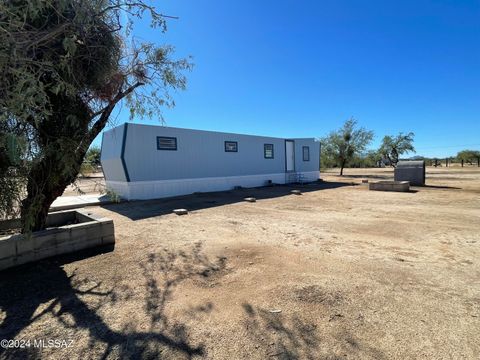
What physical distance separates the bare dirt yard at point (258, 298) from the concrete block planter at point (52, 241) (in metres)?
0.18

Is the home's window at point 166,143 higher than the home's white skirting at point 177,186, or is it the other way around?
the home's window at point 166,143

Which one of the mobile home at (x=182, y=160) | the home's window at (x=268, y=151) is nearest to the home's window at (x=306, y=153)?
the mobile home at (x=182, y=160)

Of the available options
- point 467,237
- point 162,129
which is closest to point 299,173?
point 162,129

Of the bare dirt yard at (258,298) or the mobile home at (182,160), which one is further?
the mobile home at (182,160)

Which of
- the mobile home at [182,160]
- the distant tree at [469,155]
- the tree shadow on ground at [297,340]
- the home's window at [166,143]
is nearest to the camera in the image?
the tree shadow on ground at [297,340]

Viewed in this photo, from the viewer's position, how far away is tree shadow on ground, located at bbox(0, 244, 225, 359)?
6.88 ft

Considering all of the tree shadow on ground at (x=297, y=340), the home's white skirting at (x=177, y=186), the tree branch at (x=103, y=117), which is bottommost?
the tree shadow on ground at (x=297, y=340)

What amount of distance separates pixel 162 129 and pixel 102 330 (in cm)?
1029

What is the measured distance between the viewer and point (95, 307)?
107 inches

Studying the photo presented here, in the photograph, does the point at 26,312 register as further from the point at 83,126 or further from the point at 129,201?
the point at 129,201

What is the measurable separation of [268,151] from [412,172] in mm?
8403

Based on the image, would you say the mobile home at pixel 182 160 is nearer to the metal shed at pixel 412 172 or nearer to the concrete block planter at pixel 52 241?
the concrete block planter at pixel 52 241

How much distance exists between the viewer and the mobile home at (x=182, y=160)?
435 inches

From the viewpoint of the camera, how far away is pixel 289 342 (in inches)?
83.5
